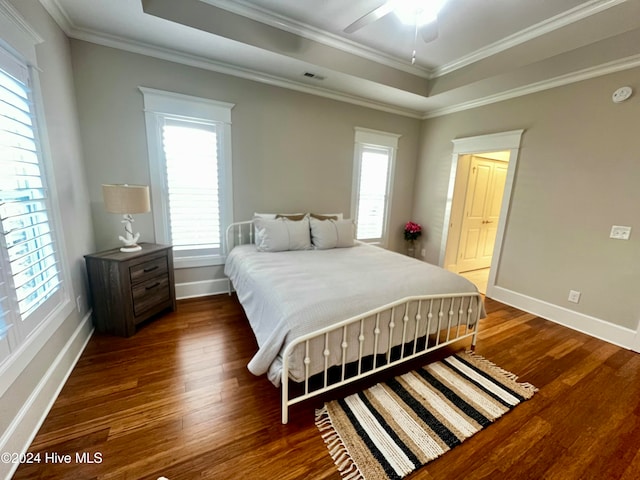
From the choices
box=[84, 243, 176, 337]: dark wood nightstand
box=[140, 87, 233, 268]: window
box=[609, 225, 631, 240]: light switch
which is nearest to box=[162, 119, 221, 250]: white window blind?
box=[140, 87, 233, 268]: window

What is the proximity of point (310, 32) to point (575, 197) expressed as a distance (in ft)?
10.9

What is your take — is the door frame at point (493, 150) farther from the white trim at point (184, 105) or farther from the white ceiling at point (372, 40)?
the white trim at point (184, 105)

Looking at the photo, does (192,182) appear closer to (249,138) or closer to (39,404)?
(249,138)

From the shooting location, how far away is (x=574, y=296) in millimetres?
2932

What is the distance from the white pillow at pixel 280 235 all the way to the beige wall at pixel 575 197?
2732mm

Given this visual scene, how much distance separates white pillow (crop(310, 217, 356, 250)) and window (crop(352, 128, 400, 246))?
2.98 ft

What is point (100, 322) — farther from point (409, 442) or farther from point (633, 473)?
point (633, 473)

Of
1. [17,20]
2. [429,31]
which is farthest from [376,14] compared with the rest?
[17,20]

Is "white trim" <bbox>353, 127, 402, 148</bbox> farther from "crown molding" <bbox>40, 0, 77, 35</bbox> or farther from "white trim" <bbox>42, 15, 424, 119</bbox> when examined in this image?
"crown molding" <bbox>40, 0, 77, 35</bbox>

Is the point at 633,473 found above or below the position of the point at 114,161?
below

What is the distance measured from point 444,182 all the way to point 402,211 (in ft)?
2.71

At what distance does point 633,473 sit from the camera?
1.40 metres

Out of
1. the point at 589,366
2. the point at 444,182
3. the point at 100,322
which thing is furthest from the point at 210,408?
the point at 444,182

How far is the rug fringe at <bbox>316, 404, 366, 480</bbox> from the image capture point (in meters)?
1.35
